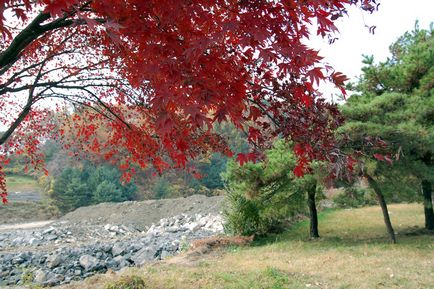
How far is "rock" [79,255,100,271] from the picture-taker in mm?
9805

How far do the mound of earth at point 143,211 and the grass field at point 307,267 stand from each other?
13081 mm

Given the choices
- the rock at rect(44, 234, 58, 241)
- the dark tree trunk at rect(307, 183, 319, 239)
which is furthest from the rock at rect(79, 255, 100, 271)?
the rock at rect(44, 234, 58, 241)

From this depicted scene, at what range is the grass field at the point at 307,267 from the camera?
5898 millimetres

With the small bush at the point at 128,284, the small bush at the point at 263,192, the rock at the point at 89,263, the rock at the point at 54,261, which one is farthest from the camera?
the rock at the point at 54,261

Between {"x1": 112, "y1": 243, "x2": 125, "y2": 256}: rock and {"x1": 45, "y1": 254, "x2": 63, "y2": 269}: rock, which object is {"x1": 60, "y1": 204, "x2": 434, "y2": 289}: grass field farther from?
{"x1": 45, "y1": 254, "x2": 63, "y2": 269}: rock

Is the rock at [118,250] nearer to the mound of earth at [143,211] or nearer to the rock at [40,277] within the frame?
the rock at [40,277]

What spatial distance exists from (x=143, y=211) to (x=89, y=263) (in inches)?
634

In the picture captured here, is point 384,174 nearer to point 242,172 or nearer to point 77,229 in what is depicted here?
point 242,172

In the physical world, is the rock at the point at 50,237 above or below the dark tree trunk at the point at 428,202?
below

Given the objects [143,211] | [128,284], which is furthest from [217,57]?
[143,211]

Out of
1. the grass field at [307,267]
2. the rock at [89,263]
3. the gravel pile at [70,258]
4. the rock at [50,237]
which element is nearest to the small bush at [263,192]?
the grass field at [307,267]

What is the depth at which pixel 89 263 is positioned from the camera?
32.7 feet

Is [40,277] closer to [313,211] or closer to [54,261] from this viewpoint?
[54,261]

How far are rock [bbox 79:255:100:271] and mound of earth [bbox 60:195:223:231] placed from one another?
1220 cm
